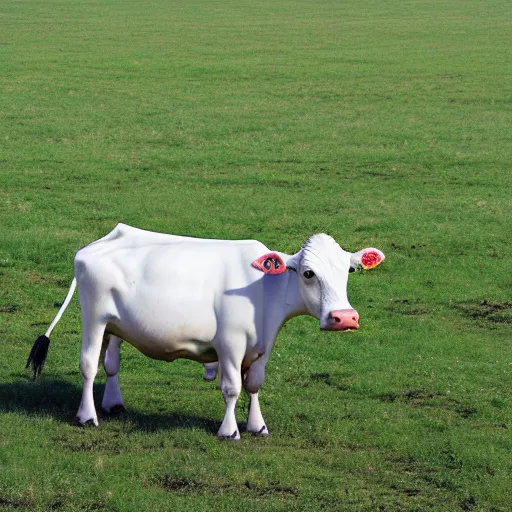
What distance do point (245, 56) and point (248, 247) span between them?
105 ft

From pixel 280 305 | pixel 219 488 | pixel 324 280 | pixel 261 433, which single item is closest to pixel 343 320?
pixel 324 280

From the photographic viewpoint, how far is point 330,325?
31.1ft

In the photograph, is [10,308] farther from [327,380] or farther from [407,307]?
[407,307]

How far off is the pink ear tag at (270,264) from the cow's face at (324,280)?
147mm

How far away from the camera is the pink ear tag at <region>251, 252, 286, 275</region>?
9.77 metres

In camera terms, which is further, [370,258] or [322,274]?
[370,258]

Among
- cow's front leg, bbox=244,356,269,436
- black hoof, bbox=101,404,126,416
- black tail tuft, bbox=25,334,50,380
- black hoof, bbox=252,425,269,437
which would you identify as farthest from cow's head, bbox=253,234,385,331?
black tail tuft, bbox=25,334,50,380

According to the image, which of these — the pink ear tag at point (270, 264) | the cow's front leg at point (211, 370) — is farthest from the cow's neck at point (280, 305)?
the cow's front leg at point (211, 370)

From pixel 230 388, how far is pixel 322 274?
127cm

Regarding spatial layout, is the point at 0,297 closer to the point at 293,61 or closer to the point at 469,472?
the point at 469,472

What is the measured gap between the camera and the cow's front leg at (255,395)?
399 inches

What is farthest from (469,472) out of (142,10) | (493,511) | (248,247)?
(142,10)

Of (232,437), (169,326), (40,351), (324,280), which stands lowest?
(232,437)

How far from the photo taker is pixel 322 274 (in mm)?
9648
